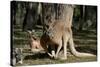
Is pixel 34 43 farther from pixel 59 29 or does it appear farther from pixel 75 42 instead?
pixel 75 42

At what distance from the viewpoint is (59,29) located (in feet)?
7.10

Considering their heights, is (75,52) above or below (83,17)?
below

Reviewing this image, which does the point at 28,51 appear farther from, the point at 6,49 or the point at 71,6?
the point at 71,6

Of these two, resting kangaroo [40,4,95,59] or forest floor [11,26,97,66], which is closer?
forest floor [11,26,97,66]

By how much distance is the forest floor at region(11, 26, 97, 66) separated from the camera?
6.59 ft

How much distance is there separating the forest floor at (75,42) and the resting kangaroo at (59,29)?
0.06 meters

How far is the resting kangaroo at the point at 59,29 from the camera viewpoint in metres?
2.12

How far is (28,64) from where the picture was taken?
80.4 inches

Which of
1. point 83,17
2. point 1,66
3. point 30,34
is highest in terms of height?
point 83,17

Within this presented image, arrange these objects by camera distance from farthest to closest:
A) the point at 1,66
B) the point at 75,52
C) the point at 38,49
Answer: the point at 75,52
the point at 38,49
the point at 1,66

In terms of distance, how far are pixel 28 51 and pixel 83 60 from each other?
65 cm

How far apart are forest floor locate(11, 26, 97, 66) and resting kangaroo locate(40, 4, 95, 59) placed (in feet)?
0.19

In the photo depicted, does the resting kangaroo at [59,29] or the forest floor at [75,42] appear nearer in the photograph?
the forest floor at [75,42]

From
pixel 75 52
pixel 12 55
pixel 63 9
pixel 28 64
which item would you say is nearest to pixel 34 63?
pixel 28 64
